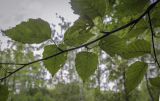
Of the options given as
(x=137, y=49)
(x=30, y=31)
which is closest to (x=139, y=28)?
(x=137, y=49)

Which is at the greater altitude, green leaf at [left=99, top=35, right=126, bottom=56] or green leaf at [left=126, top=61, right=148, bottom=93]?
green leaf at [left=99, top=35, right=126, bottom=56]

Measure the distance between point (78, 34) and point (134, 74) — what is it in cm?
8

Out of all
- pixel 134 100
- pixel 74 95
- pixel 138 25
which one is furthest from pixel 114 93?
pixel 138 25


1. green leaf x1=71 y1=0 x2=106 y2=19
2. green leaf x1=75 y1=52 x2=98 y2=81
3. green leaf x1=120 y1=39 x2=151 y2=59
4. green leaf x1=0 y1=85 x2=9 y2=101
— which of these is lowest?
green leaf x1=0 y1=85 x2=9 y2=101

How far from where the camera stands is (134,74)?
306mm

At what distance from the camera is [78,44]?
293 millimetres

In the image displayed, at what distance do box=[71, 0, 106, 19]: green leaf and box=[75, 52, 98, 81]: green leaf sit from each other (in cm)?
5

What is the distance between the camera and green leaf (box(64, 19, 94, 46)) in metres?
0.29

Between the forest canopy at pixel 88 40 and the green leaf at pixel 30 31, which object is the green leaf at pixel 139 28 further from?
the green leaf at pixel 30 31

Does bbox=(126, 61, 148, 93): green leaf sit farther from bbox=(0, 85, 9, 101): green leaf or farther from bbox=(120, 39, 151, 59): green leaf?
bbox=(0, 85, 9, 101): green leaf

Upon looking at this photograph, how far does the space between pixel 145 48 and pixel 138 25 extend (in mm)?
32

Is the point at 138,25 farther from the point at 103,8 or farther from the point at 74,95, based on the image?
the point at 74,95

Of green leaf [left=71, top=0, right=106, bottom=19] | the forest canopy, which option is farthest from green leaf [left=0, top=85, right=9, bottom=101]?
green leaf [left=71, top=0, right=106, bottom=19]

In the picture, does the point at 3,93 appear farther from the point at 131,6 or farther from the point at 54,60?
the point at 131,6
